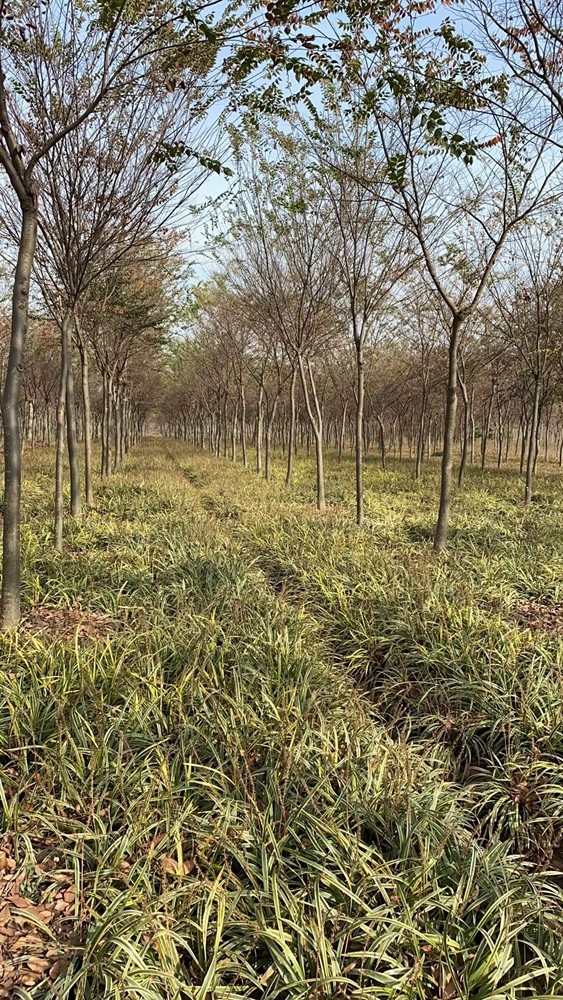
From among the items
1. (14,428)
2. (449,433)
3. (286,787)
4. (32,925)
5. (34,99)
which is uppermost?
(34,99)

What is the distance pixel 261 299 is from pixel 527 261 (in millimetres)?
6366

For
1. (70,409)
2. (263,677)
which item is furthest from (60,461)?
(263,677)

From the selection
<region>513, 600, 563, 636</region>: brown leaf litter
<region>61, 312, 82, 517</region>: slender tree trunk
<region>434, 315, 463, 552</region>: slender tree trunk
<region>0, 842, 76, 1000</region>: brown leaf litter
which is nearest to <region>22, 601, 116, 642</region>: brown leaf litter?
→ <region>0, 842, 76, 1000</region>: brown leaf litter

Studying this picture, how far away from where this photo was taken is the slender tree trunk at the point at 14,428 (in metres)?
4.27

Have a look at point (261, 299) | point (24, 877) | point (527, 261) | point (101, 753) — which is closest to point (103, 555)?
point (101, 753)

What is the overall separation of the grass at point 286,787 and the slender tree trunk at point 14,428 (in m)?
0.36

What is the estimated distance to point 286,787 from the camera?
2693mm

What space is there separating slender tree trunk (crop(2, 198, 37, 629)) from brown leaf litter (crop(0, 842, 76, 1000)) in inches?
89.5

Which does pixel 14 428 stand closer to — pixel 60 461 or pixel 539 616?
pixel 60 461

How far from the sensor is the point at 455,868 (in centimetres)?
237

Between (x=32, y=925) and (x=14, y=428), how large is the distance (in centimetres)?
339

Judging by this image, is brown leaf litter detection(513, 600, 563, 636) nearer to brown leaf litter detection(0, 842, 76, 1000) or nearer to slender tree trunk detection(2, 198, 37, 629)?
brown leaf litter detection(0, 842, 76, 1000)

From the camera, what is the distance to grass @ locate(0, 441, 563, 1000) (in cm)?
198

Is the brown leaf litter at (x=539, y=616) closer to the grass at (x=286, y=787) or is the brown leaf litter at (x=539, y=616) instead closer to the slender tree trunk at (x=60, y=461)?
the grass at (x=286, y=787)
